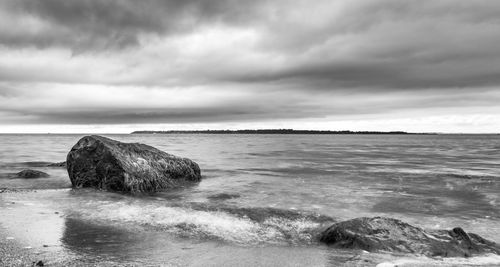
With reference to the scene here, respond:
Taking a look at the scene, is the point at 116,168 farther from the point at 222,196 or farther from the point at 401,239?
the point at 401,239

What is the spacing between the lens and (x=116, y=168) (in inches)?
488

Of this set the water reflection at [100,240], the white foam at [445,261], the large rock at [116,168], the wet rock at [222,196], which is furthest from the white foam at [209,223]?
the large rock at [116,168]

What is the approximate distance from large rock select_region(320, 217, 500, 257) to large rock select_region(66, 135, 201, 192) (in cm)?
735

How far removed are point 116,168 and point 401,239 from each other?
9142 mm

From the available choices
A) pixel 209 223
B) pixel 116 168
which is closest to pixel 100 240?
pixel 209 223

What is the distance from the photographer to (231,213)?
9164mm

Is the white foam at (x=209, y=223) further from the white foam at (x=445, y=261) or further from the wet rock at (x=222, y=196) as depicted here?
the wet rock at (x=222, y=196)

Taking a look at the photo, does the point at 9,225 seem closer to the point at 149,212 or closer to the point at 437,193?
the point at 149,212

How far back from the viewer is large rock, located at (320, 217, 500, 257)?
6.26 meters

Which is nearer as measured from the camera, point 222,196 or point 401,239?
point 401,239

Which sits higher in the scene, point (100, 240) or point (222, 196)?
point (100, 240)

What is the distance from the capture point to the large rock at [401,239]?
6.26 m

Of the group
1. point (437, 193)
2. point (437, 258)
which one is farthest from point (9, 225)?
point (437, 193)

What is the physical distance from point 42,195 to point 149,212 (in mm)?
4151
